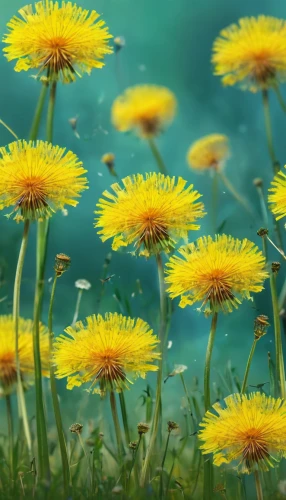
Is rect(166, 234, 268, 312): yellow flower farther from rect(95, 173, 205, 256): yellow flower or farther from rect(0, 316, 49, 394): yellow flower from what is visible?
rect(0, 316, 49, 394): yellow flower

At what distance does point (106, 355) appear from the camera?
0.78m

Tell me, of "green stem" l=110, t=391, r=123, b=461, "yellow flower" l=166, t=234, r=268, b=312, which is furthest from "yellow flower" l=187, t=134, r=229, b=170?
"green stem" l=110, t=391, r=123, b=461

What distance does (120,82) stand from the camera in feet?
3.76

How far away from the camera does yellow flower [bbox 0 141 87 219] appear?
79 cm

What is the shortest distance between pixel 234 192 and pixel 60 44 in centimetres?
40

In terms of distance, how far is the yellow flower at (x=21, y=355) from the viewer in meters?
0.89

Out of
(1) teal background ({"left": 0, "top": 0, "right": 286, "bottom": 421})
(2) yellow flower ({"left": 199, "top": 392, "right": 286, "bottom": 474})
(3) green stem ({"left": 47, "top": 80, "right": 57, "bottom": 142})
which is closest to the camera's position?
(2) yellow flower ({"left": 199, "top": 392, "right": 286, "bottom": 474})

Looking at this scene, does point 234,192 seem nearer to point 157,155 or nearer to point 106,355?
point 157,155

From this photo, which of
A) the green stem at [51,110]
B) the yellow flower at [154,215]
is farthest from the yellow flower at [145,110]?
the yellow flower at [154,215]

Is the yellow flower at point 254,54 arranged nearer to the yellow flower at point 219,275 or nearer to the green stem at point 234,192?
the green stem at point 234,192

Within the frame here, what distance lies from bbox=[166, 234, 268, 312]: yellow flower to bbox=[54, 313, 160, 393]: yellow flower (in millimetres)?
61

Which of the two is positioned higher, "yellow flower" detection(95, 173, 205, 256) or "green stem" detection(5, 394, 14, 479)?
"yellow flower" detection(95, 173, 205, 256)

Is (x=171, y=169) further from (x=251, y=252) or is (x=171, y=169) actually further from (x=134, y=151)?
(x=251, y=252)

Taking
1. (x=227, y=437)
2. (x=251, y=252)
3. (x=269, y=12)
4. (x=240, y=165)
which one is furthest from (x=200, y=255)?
(x=269, y=12)
